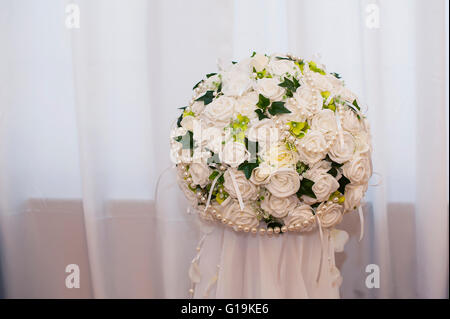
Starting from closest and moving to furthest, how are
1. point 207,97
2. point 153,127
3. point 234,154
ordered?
point 234,154 → point 207,97 → point 153,127

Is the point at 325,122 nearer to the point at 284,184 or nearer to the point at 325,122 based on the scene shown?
the point at 325,122

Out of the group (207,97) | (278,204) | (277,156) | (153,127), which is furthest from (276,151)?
(153,127)

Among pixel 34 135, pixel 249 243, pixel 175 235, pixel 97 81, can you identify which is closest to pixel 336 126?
pixel 249 243

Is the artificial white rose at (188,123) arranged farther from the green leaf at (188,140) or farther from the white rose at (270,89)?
the white rose at (270,89)

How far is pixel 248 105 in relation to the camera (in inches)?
33.8

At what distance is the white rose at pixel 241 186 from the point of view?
0.84 metres

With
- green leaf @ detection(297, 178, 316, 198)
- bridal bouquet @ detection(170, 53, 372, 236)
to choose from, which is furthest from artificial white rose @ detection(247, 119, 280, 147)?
green leaf @ detection(297, 178, 316, 198)

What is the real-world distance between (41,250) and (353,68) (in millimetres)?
1352

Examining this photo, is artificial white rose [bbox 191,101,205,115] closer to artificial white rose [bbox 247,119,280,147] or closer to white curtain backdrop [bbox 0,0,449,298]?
artificial white rose [bbox 247,119,280,147]

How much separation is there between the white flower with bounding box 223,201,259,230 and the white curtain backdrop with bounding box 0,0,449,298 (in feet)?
2.00

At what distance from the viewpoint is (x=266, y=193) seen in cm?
86

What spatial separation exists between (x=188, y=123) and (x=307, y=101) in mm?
267

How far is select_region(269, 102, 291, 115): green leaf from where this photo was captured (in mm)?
843
